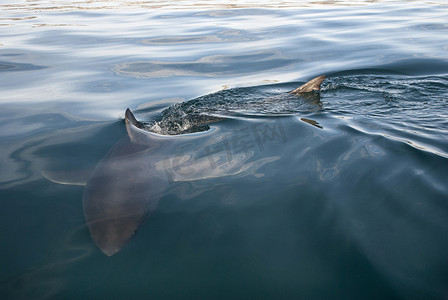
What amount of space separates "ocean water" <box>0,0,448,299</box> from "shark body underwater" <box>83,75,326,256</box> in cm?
3

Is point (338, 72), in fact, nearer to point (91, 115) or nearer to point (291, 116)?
point (291, 116)

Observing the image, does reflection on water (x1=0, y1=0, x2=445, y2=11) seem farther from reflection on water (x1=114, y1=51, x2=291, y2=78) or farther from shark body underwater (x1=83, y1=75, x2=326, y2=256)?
shark body underwater (x1=83, y1=75, x2=326, y2=256)

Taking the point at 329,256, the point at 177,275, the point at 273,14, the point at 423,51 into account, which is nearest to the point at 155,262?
the point at 177,275

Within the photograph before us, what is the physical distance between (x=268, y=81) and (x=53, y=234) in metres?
5.76

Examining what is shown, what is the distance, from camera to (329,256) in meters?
2.83

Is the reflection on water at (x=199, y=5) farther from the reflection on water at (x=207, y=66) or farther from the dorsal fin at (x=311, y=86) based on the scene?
the dorsal fin at (x=311, y=86)

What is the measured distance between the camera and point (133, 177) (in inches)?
157

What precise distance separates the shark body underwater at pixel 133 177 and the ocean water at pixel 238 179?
31 millimetres

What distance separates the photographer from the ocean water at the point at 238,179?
8.91 ft

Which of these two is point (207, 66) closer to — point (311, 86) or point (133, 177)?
point (311, 86)

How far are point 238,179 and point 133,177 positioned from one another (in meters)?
1.10

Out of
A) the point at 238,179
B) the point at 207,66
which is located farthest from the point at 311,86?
the point at 207,66

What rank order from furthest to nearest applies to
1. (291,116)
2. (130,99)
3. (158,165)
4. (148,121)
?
(130,99)
(148,121)
(291,116)
(158,165)

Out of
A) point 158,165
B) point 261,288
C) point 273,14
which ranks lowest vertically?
point 261,288
